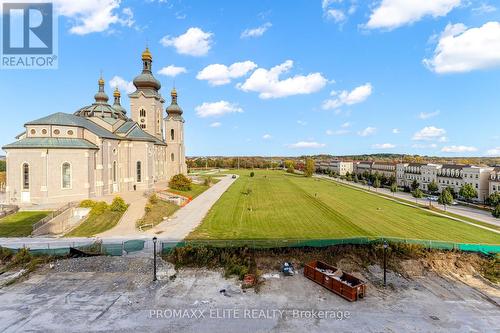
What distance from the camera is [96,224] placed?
25.6m

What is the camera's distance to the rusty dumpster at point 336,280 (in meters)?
13.9

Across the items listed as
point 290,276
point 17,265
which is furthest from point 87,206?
point 290,276

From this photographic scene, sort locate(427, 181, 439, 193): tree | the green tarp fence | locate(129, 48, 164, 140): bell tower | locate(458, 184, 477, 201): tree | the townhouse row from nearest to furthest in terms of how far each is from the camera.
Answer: the green tarp fence, locate(458, 184, 477, 201): tree, the townhouse row, locate(129, 48, 164, 140): bell tower, locate(427, 181, 439, 193): tree

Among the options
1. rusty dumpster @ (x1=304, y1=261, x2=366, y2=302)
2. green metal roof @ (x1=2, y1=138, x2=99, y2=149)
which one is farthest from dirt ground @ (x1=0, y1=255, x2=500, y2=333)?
green metal roof @ (x1=2, y1=138, x2=99, y2=149)

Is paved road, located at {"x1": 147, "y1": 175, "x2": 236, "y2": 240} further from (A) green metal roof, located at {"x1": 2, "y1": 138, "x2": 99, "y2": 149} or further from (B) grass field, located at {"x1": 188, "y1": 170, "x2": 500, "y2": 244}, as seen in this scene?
(A) green metal roof, located at {"x1": 2, "y1": 138, "x2": 99, "y2": 149}

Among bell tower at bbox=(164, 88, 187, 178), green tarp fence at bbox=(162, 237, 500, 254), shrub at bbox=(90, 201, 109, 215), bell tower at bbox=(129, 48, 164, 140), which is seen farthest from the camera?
bell tower at bbox=(164, 88, 187, 178)

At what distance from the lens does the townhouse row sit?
49.1 meters

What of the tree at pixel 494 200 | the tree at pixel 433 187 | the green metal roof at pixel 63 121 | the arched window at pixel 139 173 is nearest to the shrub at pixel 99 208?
the green metal roof at pixel 63 121

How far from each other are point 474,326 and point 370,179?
240 feet

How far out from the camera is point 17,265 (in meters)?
17.1

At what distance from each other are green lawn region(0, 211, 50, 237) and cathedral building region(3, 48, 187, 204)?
4139 millimetres

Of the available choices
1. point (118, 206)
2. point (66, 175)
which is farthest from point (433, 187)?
point (66, 175)

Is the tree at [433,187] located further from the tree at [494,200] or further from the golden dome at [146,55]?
the golden dome at [146,55]

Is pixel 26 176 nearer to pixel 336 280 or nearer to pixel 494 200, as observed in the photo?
pixel 336 280
